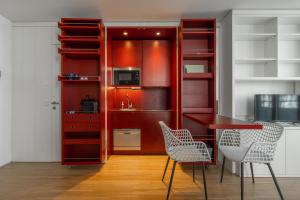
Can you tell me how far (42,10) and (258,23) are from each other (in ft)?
10.7

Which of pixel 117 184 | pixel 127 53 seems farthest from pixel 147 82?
pixel 117 184

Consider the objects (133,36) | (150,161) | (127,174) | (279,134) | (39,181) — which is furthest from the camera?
(133,36)

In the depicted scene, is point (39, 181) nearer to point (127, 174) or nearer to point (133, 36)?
point (127, 174)

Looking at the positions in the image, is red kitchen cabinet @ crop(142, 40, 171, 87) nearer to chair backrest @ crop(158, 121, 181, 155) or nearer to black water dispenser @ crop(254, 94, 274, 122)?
black water dispenser @ crop(254, 94, 274, 122)

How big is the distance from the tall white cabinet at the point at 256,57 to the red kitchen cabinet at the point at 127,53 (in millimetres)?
1543

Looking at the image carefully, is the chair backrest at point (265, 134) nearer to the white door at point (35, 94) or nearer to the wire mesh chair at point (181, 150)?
the wire mesh chair at point (181, 150)

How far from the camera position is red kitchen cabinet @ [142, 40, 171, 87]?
14.4 feet

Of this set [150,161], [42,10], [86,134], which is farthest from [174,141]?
[42,10]

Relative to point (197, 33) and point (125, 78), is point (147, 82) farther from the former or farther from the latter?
point (197, 33)

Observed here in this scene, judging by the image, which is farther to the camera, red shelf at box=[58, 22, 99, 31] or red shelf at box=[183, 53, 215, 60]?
red shelf at box=[183, 53, 215, 60]

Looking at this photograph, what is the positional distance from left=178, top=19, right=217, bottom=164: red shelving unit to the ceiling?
0.67ft

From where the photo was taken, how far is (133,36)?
4191 millimetres

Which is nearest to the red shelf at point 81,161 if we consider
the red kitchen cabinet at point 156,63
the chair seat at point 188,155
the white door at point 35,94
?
the white door at point 35,94

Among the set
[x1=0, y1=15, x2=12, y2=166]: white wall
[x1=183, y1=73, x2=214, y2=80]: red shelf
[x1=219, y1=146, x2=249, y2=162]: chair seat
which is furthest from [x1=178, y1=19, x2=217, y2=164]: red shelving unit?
[x1=0, y1=15, x2=12, y2=166]: white wall
